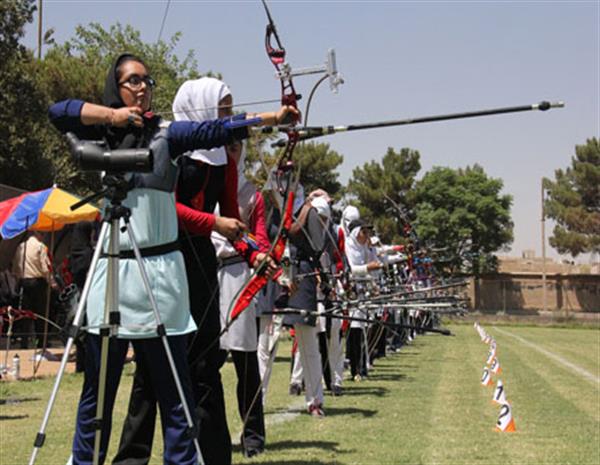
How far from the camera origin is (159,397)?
4297 millimetres

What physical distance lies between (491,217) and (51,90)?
49620 millimetres

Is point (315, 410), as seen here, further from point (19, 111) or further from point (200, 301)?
point (19, 111)

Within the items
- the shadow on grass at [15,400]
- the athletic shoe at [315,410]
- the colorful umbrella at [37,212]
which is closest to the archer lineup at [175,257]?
the athletic shoe at [315,410]

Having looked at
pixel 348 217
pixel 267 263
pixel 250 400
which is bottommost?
pixel 250 400

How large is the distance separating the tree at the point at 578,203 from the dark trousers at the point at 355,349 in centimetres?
6453

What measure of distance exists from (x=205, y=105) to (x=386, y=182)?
6895 centimetres

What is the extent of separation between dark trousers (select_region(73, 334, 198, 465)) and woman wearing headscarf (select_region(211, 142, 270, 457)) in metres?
1.49

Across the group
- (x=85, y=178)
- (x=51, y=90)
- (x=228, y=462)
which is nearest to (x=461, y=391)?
(x=228, y=462)

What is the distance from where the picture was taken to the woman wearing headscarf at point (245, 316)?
604cm

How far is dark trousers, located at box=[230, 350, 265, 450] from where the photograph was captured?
6.44 metres

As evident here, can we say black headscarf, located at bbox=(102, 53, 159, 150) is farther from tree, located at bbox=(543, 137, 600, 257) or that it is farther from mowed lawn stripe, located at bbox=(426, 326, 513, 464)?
tree, located at bbox=(543, 137, 600, 257)

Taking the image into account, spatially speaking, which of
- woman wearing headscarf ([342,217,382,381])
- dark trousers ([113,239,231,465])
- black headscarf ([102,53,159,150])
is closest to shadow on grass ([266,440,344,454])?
dark trousers ([113,239,231,465])

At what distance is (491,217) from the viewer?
251 feet

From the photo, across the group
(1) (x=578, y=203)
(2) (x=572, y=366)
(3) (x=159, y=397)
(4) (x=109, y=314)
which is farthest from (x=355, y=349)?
(1) (x=578, y=203)
